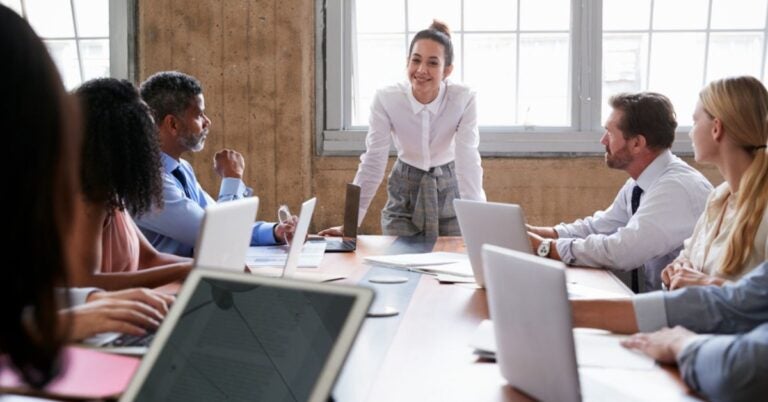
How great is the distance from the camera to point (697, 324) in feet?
6.48

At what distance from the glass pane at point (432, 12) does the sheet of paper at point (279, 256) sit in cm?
196

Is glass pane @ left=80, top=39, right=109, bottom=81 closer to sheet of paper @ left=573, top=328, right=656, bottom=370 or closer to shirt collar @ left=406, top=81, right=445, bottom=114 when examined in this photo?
shirt collar @ left=406, top=81, right=445, bottom=114

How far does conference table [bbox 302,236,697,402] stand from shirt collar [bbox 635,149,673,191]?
0.63 meters

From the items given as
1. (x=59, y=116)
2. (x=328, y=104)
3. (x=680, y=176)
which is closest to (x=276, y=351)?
(x=59, y=116)

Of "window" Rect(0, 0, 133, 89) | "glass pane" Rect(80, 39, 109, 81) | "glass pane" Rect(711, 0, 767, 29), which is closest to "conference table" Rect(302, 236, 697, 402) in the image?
"glass pane" Rect(711, 0, 767, 29)

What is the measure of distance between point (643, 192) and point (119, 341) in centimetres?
217

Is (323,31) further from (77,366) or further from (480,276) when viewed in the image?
(77,366)

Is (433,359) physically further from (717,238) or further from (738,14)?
(738,14)

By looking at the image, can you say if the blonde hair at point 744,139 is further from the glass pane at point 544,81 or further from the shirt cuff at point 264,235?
the glass pane at point 544,81

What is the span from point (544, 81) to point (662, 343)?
11.5 ft

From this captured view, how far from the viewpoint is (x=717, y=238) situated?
254 centimetres

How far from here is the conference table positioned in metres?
1.59

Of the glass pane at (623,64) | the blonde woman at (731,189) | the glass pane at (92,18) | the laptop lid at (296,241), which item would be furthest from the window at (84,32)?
the blonde woman at (731,189)

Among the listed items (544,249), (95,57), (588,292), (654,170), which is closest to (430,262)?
(544,249)
